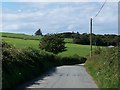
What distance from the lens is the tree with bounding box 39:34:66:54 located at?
352 ft

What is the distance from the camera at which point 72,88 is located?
20984mm

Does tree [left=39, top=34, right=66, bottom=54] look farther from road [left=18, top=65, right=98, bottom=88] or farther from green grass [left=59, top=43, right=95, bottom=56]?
road [left=18, top=65, right=98, bottom=88]

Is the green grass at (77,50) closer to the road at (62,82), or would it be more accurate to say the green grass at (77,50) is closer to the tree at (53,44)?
the tree at (53,44)

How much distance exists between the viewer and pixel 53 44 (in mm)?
108250

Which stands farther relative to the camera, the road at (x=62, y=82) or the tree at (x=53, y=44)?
the tree at (x=53, y=44)

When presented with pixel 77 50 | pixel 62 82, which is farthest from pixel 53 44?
pixel 62 82

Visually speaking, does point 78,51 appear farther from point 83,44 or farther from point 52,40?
point 83,44

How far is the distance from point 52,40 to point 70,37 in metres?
39.1

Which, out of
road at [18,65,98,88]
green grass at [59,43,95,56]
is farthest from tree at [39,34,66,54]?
road at [18,65,98,88]

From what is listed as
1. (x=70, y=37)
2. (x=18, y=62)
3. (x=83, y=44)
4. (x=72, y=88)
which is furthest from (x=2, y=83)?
(x=70, y=37)

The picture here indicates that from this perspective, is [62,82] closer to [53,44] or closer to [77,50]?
[53,44]

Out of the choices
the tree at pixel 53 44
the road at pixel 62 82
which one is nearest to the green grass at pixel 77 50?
the tree at pixel 53 44

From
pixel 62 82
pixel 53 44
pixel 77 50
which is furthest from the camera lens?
pixel 77 50

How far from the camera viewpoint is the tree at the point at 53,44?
10731cm
